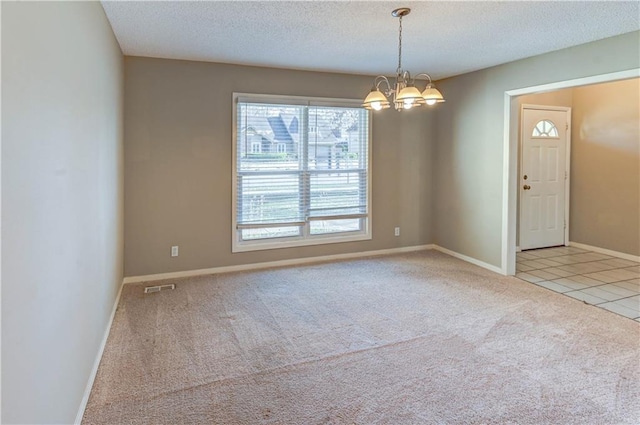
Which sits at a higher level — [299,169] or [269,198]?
[299,169]

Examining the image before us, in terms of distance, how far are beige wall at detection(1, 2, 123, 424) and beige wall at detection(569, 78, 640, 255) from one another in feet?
20.7

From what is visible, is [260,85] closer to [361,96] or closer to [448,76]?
[361,96]

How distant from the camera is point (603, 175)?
5750 mm

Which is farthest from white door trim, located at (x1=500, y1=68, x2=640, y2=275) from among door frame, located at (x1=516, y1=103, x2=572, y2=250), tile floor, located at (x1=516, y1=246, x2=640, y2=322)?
door frame, located at (x1=516, y1=103, x2=572, y2=250)

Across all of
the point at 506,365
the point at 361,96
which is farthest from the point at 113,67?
the point at 506,365

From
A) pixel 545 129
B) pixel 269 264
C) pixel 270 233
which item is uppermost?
pixel 545 129

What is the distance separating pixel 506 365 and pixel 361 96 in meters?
3.86

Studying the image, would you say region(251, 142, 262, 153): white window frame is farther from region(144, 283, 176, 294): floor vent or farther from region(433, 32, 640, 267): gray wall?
region(433, 32, 640, 267): gray wall

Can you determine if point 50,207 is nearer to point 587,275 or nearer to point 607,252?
point 587,275

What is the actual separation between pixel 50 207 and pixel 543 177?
20.8ft

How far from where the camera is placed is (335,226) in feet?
18.0

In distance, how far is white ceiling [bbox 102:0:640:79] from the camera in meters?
2.97

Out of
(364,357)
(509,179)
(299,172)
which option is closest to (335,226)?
(299,172)

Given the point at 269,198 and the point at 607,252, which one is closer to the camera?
the point at 269,198
